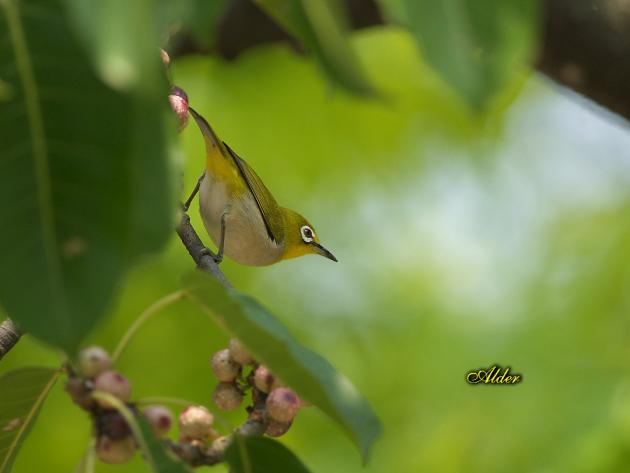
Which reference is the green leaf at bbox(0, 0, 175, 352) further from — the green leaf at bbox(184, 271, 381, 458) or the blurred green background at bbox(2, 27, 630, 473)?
the blurred green background at bbox(2, 27, 630, 473)

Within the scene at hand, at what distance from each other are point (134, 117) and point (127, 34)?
1.08ft

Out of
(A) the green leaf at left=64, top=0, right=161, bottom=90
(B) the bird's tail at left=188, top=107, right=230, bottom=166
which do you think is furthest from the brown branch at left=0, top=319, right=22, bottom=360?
(B) the bird's tail at left=188, top=107, right=230, bottom=166

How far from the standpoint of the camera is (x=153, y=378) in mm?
5801

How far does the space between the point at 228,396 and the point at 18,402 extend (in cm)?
44

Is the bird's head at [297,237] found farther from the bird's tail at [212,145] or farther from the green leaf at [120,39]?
the green leaf at [120,39]

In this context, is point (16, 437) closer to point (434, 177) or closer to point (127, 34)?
point (127, 34)

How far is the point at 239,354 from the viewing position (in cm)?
199

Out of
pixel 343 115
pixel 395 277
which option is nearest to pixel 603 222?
pixel 395 277

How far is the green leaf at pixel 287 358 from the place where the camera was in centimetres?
152

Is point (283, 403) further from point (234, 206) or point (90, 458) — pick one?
point (234, 206)

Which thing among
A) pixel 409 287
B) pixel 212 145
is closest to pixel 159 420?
pixel 212 145

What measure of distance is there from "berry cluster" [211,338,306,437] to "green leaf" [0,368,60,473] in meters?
0.36

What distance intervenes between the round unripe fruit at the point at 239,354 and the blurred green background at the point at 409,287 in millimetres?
2788

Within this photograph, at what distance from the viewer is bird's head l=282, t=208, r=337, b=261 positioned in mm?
5227
